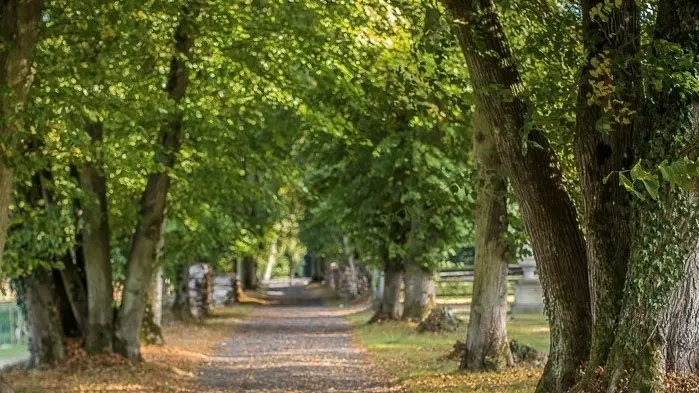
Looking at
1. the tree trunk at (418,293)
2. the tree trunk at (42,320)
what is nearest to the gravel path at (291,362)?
the tree trunk at (418,293)

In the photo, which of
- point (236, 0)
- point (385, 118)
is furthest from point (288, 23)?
point (385, 118)

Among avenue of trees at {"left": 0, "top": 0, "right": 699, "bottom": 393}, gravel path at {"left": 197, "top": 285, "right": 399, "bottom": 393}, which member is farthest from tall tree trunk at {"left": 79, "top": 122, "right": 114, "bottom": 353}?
gravel path at {"left": 197, "top": 285, "right": 399, "bottom": 393}

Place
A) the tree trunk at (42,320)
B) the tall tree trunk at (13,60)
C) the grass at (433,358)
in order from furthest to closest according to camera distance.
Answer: the tree trunk at (42,320) < the grass at (433,358) < the tall tree trunk at (13,60)

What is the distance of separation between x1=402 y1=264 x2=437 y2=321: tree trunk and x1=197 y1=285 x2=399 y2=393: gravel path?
1881 millimetres

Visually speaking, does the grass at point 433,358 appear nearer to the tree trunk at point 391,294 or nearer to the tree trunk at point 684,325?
the tree trunk at point 391,294

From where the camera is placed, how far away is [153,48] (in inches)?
659

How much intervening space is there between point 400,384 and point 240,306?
3415 centimetres

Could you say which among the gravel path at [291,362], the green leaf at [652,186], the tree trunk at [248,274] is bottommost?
the gravel path at [291,362]

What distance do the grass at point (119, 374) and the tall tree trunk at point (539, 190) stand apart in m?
7.44

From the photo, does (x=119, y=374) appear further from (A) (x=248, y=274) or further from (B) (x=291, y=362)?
(A) (x=248, y=274)

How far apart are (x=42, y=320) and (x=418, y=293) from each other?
1345 cm

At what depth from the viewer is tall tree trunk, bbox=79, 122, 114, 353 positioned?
1848 cm

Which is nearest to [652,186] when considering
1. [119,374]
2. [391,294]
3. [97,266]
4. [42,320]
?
[119,374]

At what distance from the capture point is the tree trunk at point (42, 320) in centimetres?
1827
